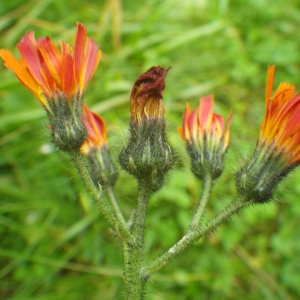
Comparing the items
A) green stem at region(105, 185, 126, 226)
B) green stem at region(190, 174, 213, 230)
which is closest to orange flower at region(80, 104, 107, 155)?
green stem at region(105, 185, 126, 226)

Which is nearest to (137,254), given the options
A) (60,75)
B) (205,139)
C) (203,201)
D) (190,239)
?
(190,239)

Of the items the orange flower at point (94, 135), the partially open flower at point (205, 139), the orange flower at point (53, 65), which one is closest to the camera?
the orange flower at point (53, 65)

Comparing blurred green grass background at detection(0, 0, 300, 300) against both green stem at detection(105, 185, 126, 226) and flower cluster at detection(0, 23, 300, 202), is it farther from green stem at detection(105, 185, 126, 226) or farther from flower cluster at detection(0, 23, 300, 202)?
flower cluster at detection(0, 23, 300, 202)

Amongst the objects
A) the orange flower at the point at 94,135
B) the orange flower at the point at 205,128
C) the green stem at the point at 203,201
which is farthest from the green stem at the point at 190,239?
the orange flower at the point at 94,135

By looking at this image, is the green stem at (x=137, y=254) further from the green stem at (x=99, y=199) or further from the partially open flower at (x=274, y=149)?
the partially open flower at (x=274, y=149)

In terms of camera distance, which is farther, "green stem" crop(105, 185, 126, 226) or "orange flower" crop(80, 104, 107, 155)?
"orange flower" crop(80, 104, 107, 155)

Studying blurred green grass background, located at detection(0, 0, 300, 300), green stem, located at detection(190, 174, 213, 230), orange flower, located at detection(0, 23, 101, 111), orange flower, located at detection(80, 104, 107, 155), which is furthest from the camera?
blurred green grass background, located at detection(0, 0, 300, 300)

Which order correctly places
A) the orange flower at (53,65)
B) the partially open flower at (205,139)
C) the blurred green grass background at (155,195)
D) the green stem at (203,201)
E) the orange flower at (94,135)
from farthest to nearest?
1. the blurred green grass background at (155,195)
2. the orange flower at (94,135)
3. the partially open flower at (205,139)
4. the green stem at (203,201)
5. the orange flower at (53,65)
